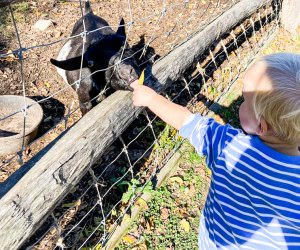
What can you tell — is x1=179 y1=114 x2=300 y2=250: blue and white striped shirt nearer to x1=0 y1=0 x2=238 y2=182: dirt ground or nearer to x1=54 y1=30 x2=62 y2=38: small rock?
x1=0 y1=0 x2=238 y2=182: dirt ground

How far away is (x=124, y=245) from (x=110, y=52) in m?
1.91

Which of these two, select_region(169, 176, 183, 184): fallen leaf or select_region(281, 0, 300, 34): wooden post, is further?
select_region(281, 0, 300, 34): wooden post

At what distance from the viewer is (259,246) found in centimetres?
181

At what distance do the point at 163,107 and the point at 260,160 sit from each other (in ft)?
2.19

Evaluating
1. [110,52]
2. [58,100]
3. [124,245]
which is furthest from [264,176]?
[58,100]

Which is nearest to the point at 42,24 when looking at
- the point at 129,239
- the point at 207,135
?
the point at 129,239

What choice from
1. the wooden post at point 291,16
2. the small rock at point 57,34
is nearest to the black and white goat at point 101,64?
the small rock at point 57,34

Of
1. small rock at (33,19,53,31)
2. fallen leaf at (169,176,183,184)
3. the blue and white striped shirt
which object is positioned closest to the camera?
the blue and white striped shirt

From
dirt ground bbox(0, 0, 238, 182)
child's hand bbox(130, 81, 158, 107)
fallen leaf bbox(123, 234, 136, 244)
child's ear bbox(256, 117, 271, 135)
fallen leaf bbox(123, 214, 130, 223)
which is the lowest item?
fallen leaf bbox(123, 234, 136, 244)

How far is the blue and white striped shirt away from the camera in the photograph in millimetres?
1590

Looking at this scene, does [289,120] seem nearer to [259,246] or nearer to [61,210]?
[259,246]

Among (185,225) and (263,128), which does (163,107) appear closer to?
(263,128)

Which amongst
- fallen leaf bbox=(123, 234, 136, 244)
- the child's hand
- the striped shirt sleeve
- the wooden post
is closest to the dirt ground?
the wooden post

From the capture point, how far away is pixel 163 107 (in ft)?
6.89
